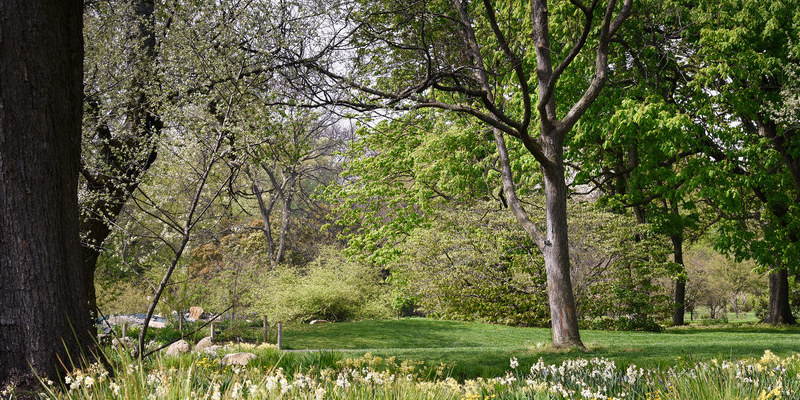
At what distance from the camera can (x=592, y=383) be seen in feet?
13.2

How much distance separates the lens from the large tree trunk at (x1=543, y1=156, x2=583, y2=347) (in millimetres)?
9102

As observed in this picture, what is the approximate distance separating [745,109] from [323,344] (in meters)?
11.5

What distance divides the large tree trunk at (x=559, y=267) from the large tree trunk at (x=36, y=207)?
278 inches

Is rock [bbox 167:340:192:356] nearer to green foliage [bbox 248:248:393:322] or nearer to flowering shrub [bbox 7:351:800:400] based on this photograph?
flowering shrub [bbox 7:351:800:400]

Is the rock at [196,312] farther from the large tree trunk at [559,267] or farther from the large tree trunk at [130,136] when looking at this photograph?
the large tree trunk at [559,267]

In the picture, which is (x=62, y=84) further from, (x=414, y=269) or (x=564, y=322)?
(x=414, y=269)

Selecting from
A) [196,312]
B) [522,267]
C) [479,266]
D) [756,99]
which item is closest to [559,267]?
[522,267]

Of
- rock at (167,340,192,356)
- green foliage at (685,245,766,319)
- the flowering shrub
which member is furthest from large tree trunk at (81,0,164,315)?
green foliage at (685,245,766,319)

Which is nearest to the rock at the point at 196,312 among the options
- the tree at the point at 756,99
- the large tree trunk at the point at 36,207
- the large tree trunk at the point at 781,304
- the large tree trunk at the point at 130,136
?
the large tree trunk at the point at 130,136

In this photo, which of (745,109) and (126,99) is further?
(745,109)

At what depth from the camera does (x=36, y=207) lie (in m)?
3.71

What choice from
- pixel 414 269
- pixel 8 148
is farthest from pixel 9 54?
pixel 414 269

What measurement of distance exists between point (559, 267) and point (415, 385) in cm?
626

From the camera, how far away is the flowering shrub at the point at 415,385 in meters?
2.66
